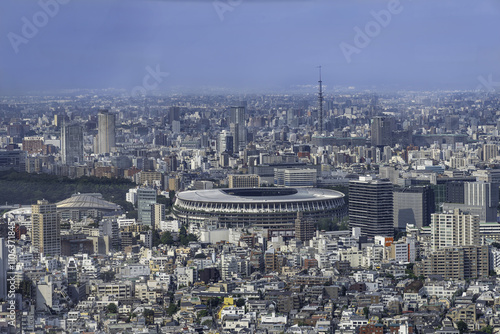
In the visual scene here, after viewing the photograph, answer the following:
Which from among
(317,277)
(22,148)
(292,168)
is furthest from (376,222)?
(22,148)

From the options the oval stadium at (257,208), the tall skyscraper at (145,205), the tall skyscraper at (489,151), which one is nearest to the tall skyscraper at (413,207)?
the oval stadium at (257,208)

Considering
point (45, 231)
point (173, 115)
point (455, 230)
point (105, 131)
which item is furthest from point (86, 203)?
point (173, 115)

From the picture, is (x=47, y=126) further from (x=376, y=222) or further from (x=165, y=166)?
(x=376, y=222)

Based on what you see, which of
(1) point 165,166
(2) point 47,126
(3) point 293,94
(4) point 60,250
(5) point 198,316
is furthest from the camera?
(3) point 293,94

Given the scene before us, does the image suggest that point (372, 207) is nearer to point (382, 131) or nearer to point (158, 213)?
point (158, 213)

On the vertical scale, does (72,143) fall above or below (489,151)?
above

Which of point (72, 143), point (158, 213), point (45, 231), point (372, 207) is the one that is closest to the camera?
point (45, 231)
